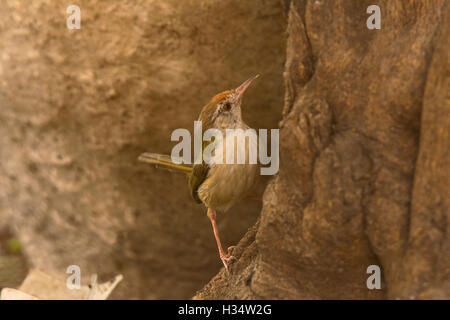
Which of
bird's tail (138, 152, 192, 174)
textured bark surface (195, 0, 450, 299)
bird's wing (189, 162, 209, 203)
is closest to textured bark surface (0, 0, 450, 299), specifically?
textured bark surface (195, 0, 450, 299)

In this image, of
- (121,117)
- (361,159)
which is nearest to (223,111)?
(361,159)

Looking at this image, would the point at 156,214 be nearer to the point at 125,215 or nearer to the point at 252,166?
the point at 125,215

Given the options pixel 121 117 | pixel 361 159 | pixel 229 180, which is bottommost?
pixel 229 180

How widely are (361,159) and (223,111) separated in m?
1.17

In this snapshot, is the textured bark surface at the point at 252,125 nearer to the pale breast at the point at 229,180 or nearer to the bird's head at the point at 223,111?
the pale breast at the point at 229,180

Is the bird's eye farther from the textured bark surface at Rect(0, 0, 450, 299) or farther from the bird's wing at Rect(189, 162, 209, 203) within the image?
the textured bark surface at Rect(0, 0, 450, 299)

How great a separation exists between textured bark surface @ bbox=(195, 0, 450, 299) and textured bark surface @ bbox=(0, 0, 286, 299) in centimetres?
151

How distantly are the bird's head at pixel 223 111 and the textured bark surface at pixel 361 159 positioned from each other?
0.65m

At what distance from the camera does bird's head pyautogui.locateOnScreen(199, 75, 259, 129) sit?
3428 mm

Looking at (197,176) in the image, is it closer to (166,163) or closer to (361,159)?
(166,163)

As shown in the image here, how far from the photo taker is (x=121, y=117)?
471 centimetres

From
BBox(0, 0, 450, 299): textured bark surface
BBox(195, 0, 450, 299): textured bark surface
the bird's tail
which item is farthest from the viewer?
the bird's tail

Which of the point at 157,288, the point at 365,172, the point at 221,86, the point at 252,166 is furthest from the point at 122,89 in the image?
the point at 365,172

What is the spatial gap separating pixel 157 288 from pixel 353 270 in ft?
10.7
